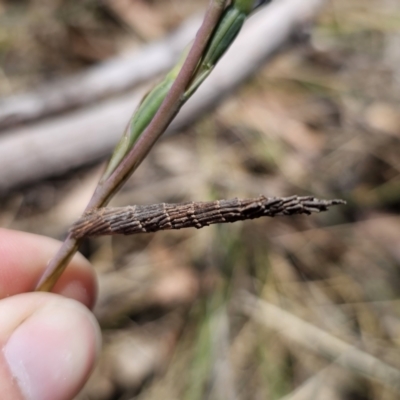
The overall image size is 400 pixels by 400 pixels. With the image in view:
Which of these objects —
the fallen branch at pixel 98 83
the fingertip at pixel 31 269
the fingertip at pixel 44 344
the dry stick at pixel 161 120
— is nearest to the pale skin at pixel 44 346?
the fingertip at pixel 44 344

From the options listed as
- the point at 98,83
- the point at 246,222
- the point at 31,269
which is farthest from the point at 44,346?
the point at 98,83

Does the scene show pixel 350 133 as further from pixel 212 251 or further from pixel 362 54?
pixel 212 251

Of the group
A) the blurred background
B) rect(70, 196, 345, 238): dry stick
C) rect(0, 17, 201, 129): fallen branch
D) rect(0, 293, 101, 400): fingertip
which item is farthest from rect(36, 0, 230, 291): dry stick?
rect(0, 17, 201, 129): fallen branch

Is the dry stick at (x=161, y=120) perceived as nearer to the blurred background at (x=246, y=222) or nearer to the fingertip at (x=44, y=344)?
the fingertip at (x=44, y=344)

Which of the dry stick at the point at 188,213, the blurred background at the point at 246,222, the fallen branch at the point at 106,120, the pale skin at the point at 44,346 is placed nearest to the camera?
the dry stick at the point at 188,213

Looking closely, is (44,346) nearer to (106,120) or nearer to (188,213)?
(188,213)
